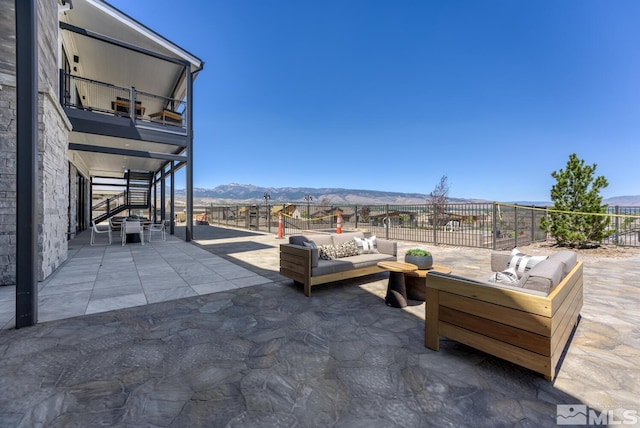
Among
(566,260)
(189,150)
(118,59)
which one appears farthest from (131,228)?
(566,260)

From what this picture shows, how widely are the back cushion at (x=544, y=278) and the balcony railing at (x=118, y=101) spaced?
9396 mm

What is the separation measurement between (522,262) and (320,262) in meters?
2.49

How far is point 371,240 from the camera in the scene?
A: 4.80m

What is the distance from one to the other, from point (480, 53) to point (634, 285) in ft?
38.0

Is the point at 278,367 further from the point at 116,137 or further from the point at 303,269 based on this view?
the point at 116,137

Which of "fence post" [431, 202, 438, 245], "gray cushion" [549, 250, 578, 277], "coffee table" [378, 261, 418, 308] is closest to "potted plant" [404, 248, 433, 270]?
"coffee table" [378, 261, 418, 308]

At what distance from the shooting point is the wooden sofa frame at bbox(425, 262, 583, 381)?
1.70m

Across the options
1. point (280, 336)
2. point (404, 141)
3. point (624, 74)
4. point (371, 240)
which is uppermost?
point (404, 141)

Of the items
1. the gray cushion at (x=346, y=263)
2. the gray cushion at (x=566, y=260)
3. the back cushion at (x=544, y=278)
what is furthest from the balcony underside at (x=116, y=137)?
the gray cushion at (x=566, y=260)

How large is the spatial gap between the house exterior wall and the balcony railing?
277 centimetres

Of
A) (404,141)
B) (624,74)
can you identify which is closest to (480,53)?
(624,74)

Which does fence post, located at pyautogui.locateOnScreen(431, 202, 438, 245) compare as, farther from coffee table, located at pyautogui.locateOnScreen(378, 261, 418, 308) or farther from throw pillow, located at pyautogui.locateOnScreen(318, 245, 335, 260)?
coffee table, located at pyautogui.locateOnScreen(378, 261, 418, 308)

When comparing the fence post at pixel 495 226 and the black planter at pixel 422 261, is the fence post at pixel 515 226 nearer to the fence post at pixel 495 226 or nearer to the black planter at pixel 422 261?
the fence post at pixel 495 226

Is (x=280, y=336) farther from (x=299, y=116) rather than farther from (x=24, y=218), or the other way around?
(x=299, y=116)
